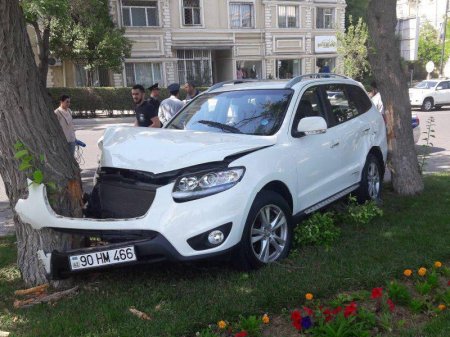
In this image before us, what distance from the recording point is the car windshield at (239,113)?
4688 mm

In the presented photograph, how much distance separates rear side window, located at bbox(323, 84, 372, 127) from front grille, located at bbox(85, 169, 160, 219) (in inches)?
99.8

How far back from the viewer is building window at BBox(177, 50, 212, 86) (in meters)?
33.1

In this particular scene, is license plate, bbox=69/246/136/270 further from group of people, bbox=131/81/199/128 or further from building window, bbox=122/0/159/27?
building window, bbox=122/0/159/27

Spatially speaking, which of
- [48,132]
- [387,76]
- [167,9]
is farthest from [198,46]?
[48,132]

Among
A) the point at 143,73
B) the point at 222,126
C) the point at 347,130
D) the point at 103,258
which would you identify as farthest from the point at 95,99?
the point at 103,258

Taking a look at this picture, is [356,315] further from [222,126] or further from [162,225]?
[222,126]

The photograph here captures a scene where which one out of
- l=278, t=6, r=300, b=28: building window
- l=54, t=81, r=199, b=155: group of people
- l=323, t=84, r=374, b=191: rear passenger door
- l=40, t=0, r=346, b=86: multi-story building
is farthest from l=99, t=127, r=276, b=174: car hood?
l=278, t=6, r=300, b=28: building window

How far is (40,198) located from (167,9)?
29742 millimetres

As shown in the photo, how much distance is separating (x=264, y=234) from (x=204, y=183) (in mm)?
809

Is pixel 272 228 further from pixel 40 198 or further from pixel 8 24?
pixel 8 24

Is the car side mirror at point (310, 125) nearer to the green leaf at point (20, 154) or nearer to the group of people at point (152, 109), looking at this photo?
the green leaf at point (20, 154)

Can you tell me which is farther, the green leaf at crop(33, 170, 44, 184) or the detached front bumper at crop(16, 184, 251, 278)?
the green leaf at crop(33, 170, 44, 184)

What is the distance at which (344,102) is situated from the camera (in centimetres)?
594

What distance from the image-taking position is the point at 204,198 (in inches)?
143
